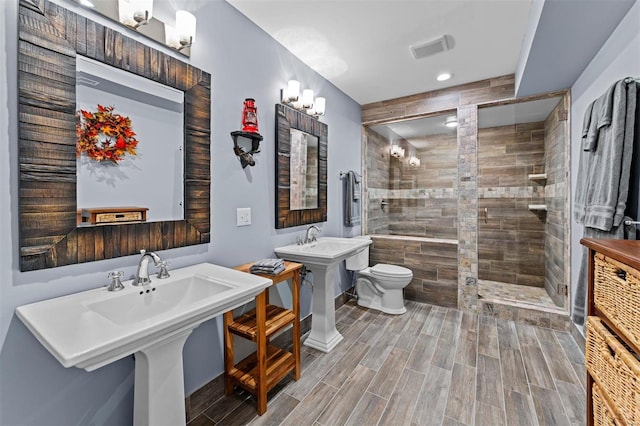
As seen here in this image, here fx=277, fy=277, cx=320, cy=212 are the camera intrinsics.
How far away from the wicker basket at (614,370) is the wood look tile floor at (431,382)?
64 centimetres

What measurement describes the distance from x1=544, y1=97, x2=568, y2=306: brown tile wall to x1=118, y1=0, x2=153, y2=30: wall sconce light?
131 inches

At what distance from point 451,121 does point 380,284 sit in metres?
2.04

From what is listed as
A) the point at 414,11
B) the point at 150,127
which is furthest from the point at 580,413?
the point at 150,127

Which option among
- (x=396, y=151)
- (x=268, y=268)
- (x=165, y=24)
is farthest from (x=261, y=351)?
(x=396, y=151)

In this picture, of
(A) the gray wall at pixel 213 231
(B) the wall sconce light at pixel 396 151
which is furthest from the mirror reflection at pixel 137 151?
(B) the wall sconce light at pixel 396 151

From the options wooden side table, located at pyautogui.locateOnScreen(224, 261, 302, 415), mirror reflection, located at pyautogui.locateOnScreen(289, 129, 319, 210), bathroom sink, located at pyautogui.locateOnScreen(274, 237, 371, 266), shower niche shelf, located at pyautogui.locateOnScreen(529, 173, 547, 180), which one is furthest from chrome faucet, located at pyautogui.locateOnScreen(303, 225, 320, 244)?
shower niche shelf, located at pyautogui.locateOnScreen(529, 173, 547, 180)

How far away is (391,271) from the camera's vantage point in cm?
295

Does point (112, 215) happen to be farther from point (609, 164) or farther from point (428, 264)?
point (428, 264)

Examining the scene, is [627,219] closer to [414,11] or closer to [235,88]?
[414,11]

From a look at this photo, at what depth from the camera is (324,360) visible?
2.09 metres

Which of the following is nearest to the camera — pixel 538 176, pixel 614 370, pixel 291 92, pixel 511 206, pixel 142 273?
pixel 614 370

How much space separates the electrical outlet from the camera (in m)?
1.87

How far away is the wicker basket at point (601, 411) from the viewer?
38.9 inches

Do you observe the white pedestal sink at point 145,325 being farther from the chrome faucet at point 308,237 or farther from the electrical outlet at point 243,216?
the chrome faucet at point 308,237
